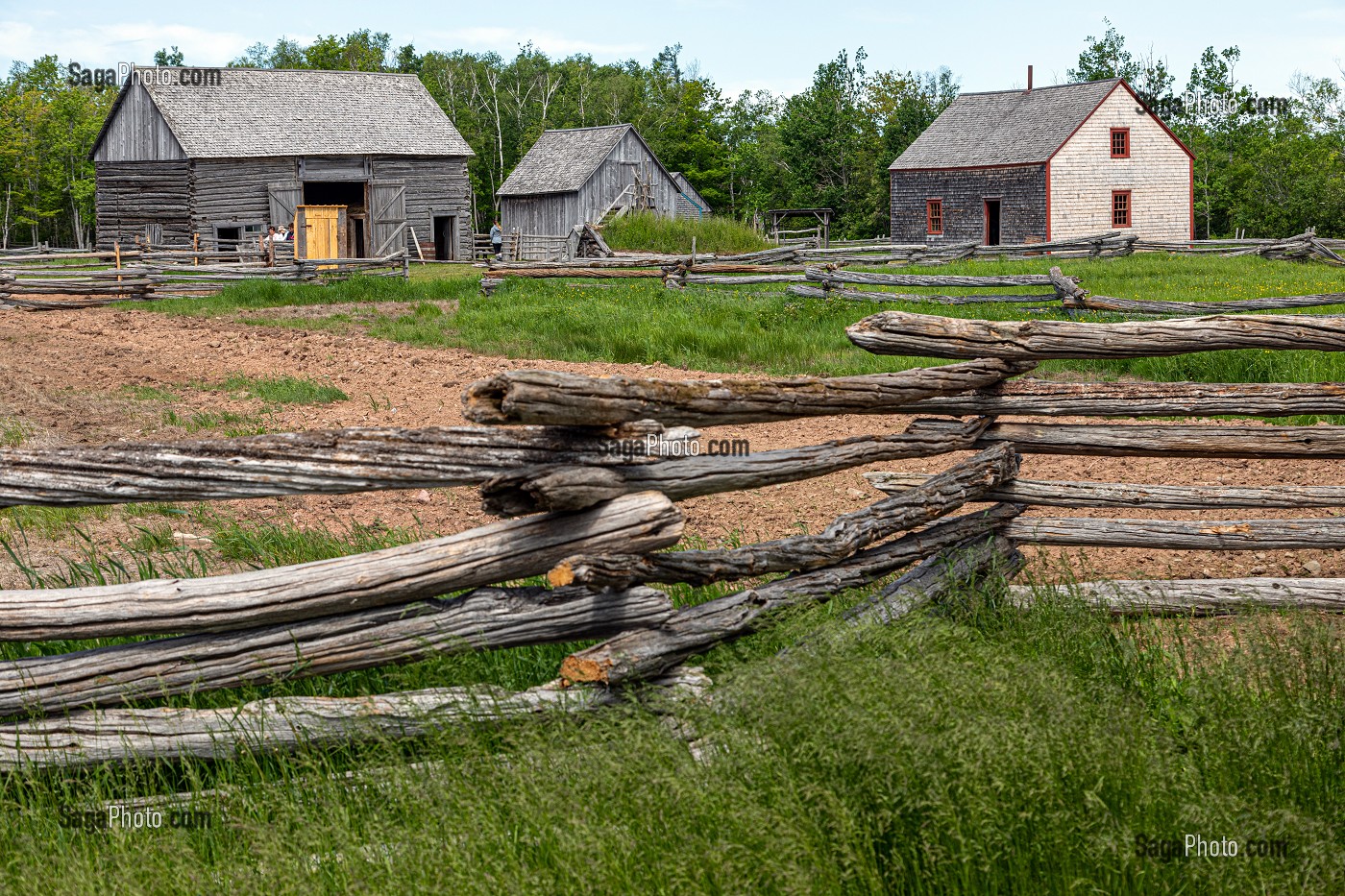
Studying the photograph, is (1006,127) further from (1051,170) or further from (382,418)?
(382,418)

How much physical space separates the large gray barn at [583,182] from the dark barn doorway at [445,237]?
4491 millimetres

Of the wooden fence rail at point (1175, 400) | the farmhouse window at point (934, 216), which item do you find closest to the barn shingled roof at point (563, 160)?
the farmhouse window at point (934, 216)

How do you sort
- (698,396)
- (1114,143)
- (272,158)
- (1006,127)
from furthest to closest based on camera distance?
(1006,127)
(1114,143)
(272,158)
(698,396)

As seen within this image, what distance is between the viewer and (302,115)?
3738cm

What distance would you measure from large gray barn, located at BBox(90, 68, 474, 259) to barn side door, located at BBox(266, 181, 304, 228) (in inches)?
1.2

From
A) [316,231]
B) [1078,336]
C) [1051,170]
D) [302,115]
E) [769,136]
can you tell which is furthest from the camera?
[769,136]

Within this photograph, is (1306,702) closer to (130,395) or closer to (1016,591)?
(1016,591)

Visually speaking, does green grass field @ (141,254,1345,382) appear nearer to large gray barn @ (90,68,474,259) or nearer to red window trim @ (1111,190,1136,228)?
large gray barn @ (90,68,474,259)

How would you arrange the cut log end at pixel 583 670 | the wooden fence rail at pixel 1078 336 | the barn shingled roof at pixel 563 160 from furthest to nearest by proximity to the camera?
the barn shingled roof at pixel 563 160 → the wooden fence rail at pixel 1078 336 → the cut log end at pixel 583 670

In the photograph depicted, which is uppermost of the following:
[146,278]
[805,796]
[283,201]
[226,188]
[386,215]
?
[226,188]

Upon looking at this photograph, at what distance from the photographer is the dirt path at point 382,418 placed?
6.85m

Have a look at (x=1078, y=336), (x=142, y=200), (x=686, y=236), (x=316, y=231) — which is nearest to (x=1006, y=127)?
(x=686, y=236)

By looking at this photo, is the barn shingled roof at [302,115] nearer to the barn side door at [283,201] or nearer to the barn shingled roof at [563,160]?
the barn side door at [283,201]

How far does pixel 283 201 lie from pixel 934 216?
23052 millimetres
